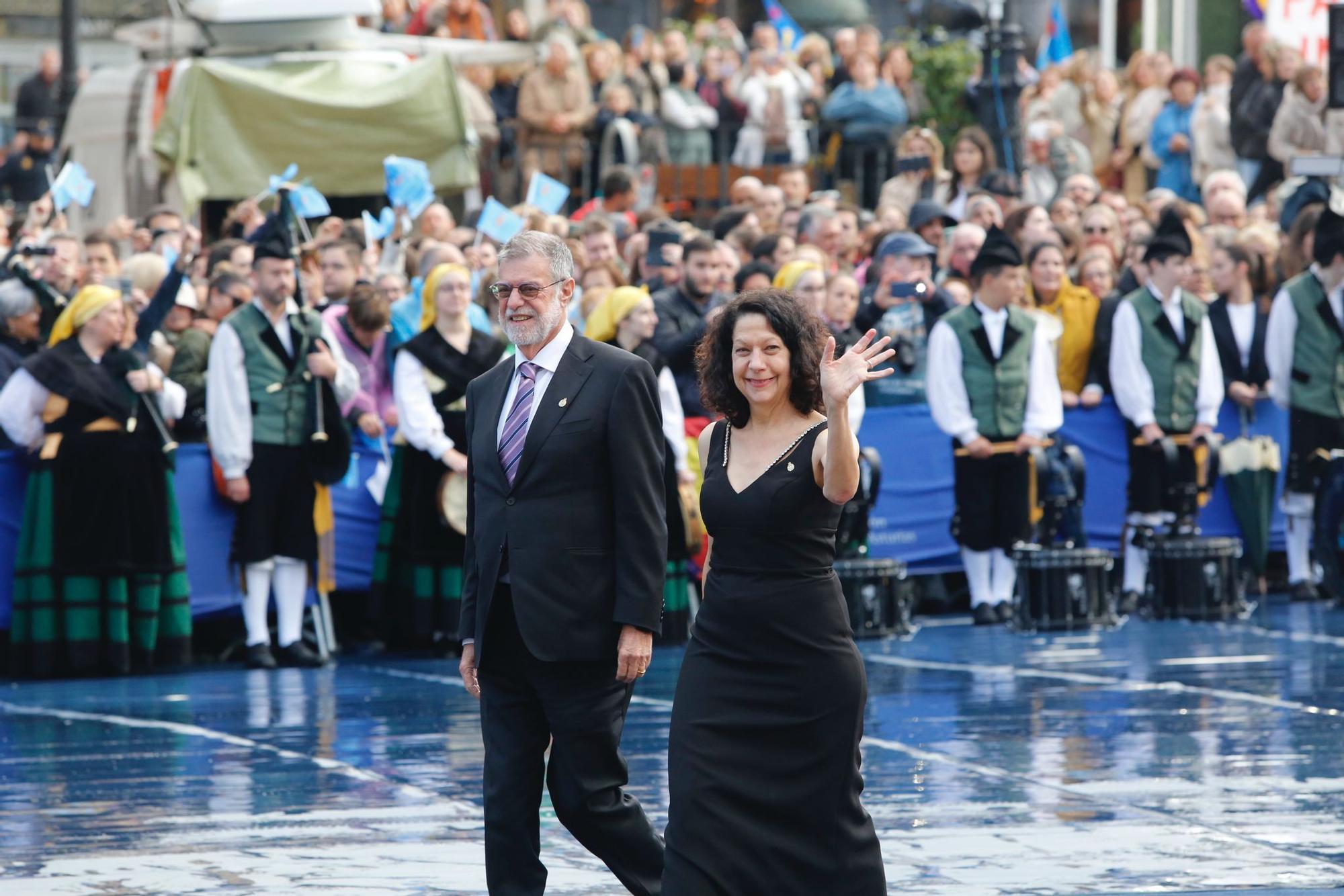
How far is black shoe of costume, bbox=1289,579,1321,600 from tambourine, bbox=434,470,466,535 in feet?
17.2

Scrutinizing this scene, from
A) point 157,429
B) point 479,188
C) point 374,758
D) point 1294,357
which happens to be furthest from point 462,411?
point 479,188

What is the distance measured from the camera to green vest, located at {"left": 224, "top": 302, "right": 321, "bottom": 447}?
1235 centimetres

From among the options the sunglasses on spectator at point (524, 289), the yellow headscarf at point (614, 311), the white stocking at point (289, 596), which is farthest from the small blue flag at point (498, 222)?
the sunglasses on spectator at point (524, 289)

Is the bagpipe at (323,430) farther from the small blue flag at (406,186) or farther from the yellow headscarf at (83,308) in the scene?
the small blue flag at (406,186)

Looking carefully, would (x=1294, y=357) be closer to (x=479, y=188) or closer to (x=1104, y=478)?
(x=1104, y=478)

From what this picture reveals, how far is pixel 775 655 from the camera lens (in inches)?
239

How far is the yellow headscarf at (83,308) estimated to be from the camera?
39.2 feet

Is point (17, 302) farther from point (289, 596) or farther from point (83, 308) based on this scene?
point (289, 596)

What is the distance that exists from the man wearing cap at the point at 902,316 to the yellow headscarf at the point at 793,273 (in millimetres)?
679

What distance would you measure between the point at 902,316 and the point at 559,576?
25.6 feet

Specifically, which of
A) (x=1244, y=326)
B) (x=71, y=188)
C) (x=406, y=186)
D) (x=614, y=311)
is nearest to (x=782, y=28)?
(x=406, y=186)

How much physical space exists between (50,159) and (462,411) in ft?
35.1

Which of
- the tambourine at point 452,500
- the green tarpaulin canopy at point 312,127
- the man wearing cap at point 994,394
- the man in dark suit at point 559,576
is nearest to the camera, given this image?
the man in dark suit at point 559,576

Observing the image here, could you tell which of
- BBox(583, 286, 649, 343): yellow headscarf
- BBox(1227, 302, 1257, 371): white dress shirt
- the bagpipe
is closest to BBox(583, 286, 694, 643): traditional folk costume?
BBox(583, 286, 649, 343): yellow headscarf
